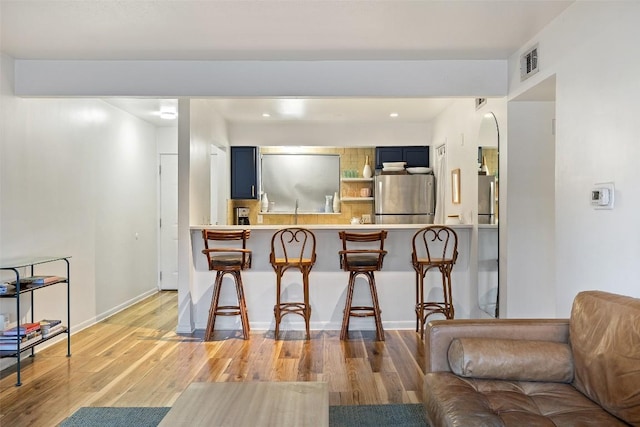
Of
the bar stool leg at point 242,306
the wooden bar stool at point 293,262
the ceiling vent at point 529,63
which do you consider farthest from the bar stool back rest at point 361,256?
the ceiling vent at point 529,63

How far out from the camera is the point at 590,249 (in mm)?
2588

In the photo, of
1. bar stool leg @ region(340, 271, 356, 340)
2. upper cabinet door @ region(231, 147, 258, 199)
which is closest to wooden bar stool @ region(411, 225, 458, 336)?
bar stool leg @ region(340, 271, 356, 340)

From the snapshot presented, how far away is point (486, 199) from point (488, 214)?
15 centimetres

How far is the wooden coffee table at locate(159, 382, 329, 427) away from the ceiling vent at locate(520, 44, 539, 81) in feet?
8.80

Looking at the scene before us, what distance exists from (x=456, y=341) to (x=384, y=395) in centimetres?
101

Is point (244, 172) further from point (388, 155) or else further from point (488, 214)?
point (488, 214)

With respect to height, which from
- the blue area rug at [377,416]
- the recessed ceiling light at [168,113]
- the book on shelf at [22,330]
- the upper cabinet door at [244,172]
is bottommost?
the blue area rug at [377,416]

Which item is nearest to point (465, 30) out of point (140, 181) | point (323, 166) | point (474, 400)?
point (474, 400)

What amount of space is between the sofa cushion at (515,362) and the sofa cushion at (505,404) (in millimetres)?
38

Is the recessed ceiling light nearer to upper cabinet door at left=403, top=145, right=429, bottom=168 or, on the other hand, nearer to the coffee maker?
the coffee maker

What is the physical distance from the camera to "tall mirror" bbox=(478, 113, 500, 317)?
402 cm

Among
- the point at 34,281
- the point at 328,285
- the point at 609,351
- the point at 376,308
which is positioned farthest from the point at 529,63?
the point at 34,281

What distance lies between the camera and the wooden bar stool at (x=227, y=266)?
172 inches

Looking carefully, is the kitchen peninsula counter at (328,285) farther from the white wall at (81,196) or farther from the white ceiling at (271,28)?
the white ceiling at (271,28)
